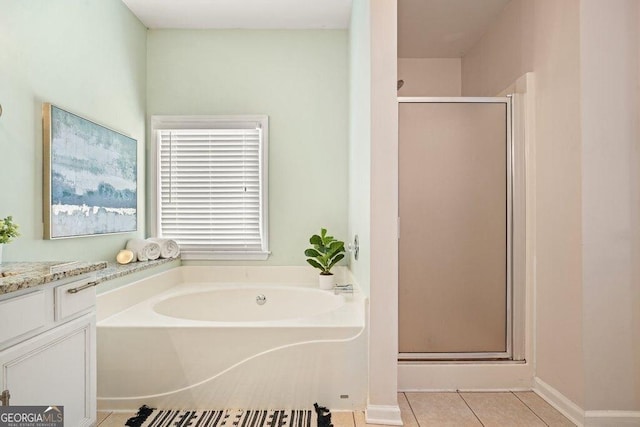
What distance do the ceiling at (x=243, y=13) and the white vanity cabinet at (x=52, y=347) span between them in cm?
224

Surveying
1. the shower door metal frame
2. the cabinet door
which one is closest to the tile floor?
the shower door metal frame

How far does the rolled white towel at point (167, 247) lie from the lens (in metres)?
3.16

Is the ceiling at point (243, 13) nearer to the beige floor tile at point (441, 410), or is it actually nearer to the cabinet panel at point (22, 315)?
the cabinet panel at point (22, 315)

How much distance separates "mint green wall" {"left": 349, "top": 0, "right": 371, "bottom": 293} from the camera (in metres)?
2.29

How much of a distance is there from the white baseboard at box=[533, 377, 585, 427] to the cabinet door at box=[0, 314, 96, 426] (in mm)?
2212

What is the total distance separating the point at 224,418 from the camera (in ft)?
7.22

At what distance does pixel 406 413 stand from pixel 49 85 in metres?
2.47

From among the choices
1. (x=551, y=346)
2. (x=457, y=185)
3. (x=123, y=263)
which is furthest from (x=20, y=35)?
(x=551, y=346)

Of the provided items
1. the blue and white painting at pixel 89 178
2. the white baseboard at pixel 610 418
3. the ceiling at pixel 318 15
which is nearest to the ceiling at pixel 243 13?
the ceiling at pixel 318 15

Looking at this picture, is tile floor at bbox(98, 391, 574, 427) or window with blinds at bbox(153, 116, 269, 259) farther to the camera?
window with blinds at bbox(153, 116, 269, 259)

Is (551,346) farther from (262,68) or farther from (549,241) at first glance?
(262,68)

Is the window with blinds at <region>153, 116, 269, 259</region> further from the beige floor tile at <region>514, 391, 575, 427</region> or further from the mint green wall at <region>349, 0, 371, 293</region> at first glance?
the beige floor tile at <region>514, 391, 575, 427</region>

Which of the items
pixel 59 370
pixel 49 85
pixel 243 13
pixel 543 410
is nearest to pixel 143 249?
pixel 49 85

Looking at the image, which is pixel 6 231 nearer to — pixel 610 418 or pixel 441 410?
pixel 441 410
